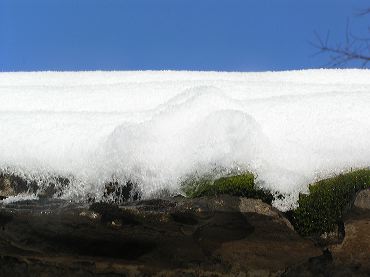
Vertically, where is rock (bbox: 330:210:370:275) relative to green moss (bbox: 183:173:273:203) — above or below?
below

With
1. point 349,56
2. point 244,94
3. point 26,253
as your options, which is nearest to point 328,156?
point 244,94

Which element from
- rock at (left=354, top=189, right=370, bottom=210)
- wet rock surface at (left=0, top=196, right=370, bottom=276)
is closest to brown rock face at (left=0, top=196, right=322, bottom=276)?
wet rock surface at (left=0, top=196, right=370, bottom=276)

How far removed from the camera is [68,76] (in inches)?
100.0

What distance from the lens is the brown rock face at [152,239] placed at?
122cm

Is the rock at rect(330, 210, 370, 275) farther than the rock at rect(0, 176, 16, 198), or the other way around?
the rock at rect(0, 176, 16, 198)

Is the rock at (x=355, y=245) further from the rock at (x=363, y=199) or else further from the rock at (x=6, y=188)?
the rock at (x=6, y=188)

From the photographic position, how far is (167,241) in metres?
1.30

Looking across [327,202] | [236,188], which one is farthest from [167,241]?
[327,202]

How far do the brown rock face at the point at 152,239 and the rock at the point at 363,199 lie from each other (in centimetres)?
16

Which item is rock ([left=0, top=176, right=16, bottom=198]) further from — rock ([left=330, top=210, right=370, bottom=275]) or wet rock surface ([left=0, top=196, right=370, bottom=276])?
rock ([left=330, top=210, right=370, bottom=275])

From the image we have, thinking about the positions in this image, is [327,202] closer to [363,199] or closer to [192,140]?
[363,199]

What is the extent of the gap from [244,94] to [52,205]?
0.75m

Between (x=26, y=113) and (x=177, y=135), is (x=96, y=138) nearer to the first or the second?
(x=177, y=135)

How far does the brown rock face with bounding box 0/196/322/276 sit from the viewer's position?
1223 millimetres
